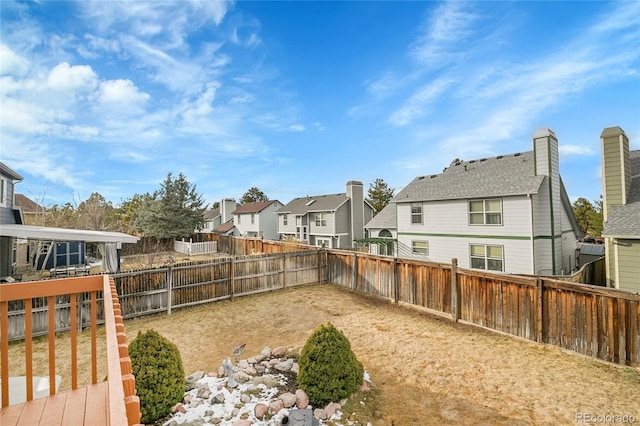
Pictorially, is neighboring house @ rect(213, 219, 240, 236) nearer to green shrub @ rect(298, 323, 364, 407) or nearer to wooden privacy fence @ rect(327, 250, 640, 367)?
wooden privacy fence @ rect(327, 250, 640, 367)

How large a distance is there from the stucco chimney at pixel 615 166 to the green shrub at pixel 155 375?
14350mm

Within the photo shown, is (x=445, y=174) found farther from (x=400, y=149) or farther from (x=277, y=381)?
(x=277, y=381)

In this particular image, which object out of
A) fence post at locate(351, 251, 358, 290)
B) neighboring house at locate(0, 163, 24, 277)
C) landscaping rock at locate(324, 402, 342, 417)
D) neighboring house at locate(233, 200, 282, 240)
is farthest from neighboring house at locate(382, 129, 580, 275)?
neighboring house at locate(233, 200, 282, 240)

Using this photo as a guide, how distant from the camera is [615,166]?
34.1ft

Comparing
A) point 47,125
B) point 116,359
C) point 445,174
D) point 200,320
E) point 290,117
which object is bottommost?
point 200,320

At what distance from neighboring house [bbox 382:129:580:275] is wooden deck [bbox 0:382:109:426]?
1585 cm

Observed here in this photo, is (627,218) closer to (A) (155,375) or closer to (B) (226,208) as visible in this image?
(A) (155,375)

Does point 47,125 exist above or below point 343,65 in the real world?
below

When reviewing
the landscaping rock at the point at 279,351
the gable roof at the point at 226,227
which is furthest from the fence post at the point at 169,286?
the gable roof at the point at 226,227

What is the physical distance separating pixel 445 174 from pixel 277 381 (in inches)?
665

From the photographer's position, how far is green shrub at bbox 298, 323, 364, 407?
4617 mm

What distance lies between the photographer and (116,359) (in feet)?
5.93

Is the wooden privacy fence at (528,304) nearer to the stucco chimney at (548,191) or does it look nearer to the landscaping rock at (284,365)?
the landscaping rock at (284,365)

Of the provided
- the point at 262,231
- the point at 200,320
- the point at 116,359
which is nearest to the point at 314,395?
the point at 116,359
